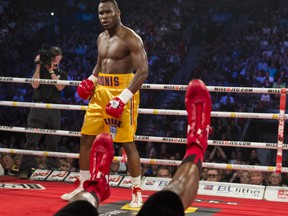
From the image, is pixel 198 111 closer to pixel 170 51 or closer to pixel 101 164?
pixel 101 164

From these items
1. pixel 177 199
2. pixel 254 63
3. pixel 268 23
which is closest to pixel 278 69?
pixel 254 63

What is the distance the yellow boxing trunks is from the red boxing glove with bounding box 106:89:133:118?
0.22m

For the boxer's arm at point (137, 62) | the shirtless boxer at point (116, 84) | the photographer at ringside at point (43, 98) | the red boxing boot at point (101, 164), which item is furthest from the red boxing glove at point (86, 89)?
the red boxing boot at point (101, 164)

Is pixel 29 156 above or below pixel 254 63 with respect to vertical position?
below

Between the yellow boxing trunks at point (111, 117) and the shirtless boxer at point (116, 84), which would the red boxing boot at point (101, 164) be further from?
the yellow boxing trunks at point (111, 117)

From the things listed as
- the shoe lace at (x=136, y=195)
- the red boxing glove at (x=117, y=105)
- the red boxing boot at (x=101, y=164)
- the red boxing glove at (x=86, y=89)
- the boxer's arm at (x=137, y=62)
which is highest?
the boxer's arm at (x=137, y=62)

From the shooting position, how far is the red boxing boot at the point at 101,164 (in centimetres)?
187

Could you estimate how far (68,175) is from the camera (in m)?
4.85

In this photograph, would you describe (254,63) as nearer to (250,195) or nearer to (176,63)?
(176,63)

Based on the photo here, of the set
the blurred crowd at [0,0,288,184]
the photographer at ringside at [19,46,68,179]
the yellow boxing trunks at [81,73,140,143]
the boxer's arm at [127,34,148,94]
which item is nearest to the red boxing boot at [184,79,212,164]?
the boxer's arm at [127,34,148,94]

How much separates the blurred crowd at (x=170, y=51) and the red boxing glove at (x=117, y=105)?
306 centimetres

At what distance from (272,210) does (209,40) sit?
9.84 metres

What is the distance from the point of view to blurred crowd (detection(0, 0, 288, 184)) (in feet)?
28.7

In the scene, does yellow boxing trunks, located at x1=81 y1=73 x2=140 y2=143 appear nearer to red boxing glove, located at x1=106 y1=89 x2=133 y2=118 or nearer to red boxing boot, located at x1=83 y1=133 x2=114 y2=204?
red boxing glove, located at x1=106 y1=89 x2=133 y2=118
